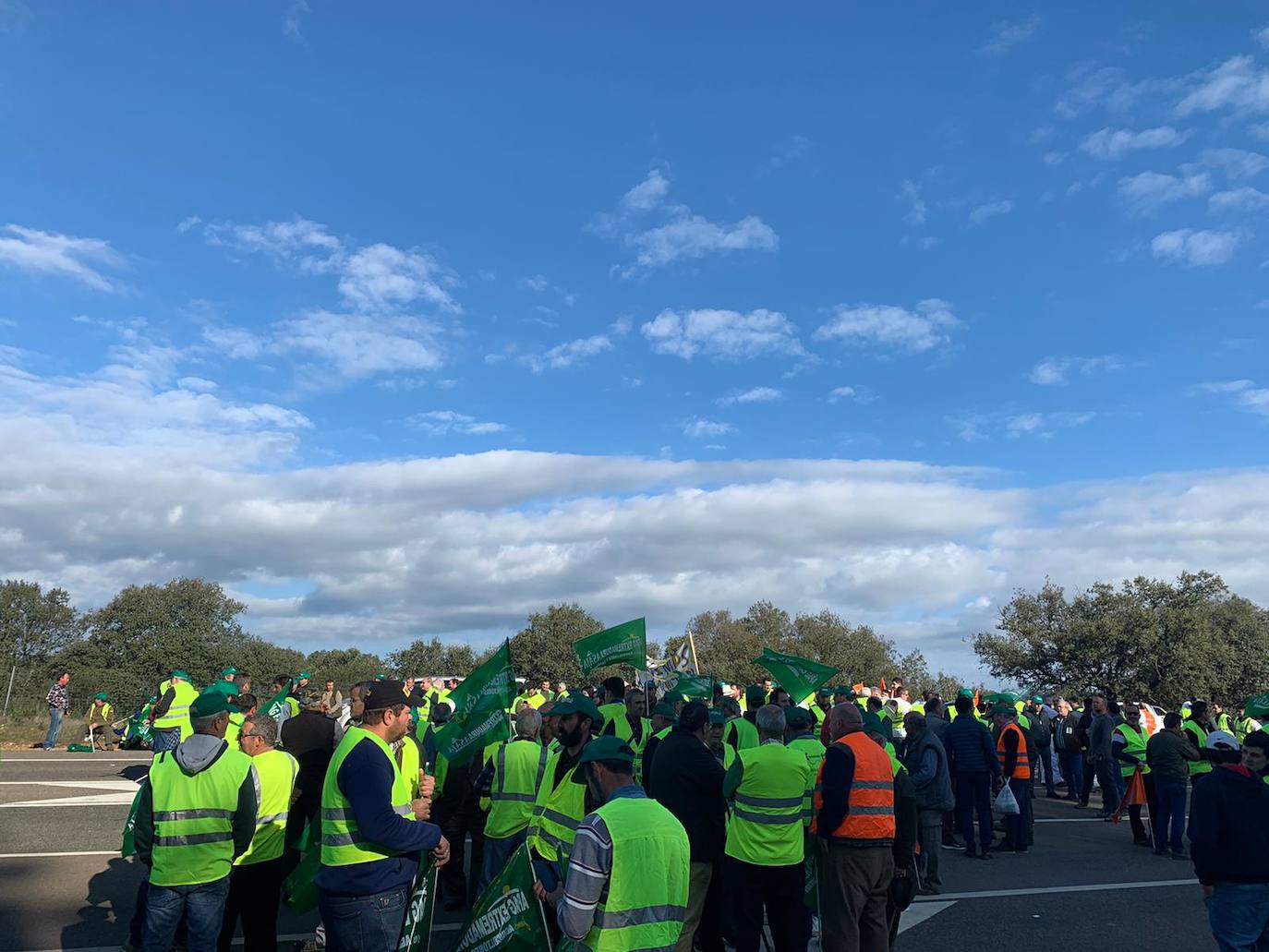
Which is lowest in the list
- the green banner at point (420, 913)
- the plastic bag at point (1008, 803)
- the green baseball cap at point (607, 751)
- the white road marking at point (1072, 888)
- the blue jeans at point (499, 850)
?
the white road marking at point (1072, 888)

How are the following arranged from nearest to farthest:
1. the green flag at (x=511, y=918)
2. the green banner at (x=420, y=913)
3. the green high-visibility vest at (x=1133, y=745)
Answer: the green flag at (x=511, y=918) < the green banner at (x=420, y=913) < the green high-visibility vest at (x=1133, y=745)

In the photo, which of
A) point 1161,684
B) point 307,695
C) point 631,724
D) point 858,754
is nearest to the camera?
point 858,754

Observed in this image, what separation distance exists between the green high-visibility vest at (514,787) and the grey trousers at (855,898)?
2.22 m

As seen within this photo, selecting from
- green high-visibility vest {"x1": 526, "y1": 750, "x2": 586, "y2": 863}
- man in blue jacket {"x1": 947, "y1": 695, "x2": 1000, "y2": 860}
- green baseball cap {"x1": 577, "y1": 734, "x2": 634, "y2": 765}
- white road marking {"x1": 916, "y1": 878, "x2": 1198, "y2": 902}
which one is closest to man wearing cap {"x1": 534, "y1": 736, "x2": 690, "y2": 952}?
green baseball cap {"x1": 577, "y1": 734, "x2": 634, "y2": 765}

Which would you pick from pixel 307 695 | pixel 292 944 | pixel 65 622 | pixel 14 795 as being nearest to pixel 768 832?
pixel 292 944

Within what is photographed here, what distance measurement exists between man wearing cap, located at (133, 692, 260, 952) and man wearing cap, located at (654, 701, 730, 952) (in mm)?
2745

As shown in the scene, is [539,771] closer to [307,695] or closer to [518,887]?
[518,887]

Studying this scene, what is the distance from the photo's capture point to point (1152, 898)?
30.4 feet

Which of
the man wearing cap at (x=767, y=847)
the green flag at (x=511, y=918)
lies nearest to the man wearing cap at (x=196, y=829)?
the green flag at (x=511, y=918)

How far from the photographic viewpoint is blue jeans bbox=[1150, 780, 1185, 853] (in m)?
11.4

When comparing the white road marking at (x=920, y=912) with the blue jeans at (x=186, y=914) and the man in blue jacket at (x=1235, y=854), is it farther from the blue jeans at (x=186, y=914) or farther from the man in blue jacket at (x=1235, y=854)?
the blue jeans at (x=186, y=914)

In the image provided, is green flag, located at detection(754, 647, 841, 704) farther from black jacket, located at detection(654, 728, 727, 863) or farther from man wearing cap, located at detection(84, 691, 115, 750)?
man wearing cap, located at detection(84, 691, 115, 750)

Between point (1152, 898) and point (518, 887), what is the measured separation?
8265mm

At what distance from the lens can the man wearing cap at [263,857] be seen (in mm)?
5738
